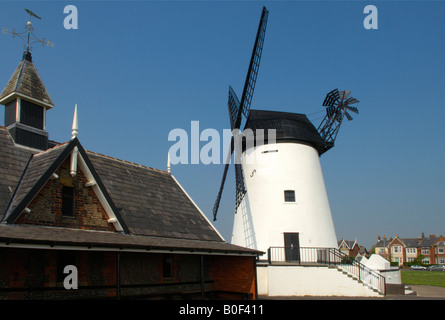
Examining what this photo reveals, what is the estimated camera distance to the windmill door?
2730 cm

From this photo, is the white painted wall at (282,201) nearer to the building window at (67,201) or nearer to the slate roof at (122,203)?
the slate roof at (122,203)

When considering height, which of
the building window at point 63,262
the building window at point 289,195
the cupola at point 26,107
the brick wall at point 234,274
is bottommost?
the brick wall at point 234,274

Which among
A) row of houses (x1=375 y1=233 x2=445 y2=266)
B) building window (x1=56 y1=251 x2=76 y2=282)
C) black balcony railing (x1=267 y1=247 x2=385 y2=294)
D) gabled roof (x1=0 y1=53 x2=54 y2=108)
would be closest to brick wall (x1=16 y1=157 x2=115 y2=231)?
building window (x1=56 y1=251 x2=76 y2=282)

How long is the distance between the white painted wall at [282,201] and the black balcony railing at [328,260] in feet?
1.88

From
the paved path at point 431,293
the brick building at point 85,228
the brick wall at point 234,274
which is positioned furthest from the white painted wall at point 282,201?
the brick building at point 85,228

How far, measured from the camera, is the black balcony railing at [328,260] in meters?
24.5

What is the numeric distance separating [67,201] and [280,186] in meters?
17.0

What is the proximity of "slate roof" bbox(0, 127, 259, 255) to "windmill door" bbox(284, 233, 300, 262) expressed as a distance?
28.4 feet

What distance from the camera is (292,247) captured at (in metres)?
27.3

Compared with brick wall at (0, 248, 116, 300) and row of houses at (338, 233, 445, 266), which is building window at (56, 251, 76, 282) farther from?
row of houses at (338, 233, 445, 266)

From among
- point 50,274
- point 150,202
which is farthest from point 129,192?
point 50,274

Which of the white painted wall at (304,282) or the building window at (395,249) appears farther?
the building window at (395,249)

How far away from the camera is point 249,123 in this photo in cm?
3056
